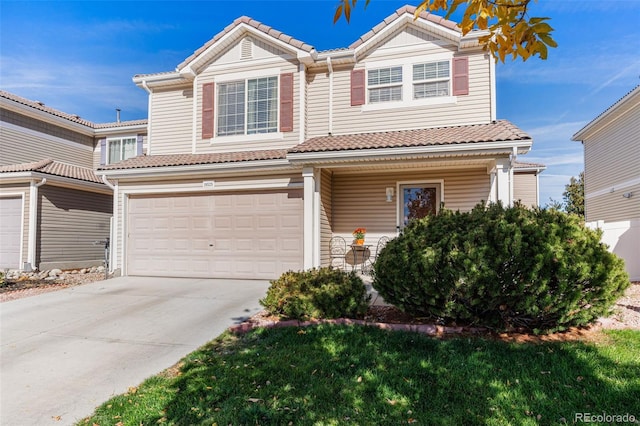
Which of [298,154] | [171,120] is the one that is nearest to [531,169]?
[298,154]

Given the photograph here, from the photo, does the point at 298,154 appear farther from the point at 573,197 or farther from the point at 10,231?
the point at 573,197

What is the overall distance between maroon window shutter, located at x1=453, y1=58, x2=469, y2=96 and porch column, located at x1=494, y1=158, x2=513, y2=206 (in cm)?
269

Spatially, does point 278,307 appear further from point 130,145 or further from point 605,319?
point 130,145

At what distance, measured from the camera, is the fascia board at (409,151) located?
7250 millimetres

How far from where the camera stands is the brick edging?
14.4ft

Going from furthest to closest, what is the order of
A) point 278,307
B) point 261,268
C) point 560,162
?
point 560,162, point 261,268, point 278,307

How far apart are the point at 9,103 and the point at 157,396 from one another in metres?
14.7

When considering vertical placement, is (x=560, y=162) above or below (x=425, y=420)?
above

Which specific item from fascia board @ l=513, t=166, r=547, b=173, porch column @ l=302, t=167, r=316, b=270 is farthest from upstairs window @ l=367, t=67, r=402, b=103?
fascia board @ l=513, t=166, r=547, b=173

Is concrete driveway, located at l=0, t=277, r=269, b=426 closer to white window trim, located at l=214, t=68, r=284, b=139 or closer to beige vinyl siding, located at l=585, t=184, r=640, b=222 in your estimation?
white window trim, located at l=214, t=68, r=284, b=139

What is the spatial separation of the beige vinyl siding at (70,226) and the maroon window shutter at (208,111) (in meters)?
6.02

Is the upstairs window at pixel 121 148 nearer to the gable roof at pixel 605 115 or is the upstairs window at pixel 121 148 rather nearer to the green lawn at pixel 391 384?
the green lawn at pixel 391 384

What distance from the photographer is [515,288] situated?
4.01 metres

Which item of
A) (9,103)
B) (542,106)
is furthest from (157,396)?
(542,106)
